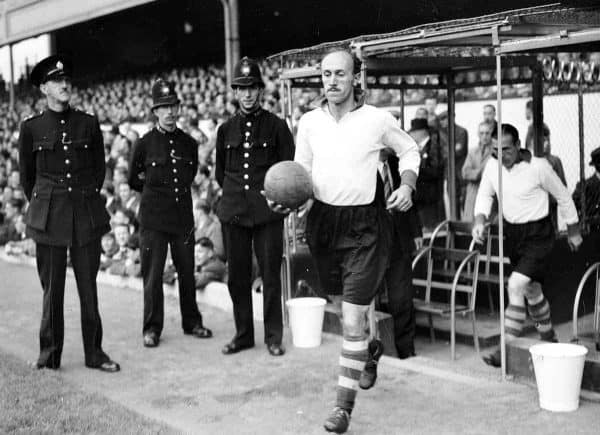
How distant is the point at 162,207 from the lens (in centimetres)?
780

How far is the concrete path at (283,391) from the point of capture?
5.50 m

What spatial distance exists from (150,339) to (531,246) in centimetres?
321

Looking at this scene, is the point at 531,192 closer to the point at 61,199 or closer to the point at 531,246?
the point at 531,246

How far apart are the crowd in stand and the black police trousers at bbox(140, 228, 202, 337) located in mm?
1666

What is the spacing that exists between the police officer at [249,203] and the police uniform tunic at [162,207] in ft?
1.67

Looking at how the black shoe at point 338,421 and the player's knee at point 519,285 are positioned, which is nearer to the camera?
the black shoe at point 338,421

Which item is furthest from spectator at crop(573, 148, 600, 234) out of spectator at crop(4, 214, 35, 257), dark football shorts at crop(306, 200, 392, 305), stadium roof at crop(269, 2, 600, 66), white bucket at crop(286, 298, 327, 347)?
spectator at crop(4, 214, 35, 257)

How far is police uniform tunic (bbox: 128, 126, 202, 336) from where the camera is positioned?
25.5 ft

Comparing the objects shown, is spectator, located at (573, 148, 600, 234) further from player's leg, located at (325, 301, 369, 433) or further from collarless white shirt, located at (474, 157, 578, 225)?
player's leg, located at (325, 301, 369, 433)

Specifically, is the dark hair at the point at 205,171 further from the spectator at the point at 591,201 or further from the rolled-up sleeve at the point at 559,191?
the rolled-up sleeve at the point at 559,191

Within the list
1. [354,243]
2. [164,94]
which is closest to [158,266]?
[164,94]

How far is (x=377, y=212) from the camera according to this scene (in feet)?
18.2

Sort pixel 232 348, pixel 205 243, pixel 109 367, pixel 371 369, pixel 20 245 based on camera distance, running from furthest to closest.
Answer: pixel 20 245 → pixel 205 243 → pixel 232 348 → pixel 109 367 → pixel 371 369

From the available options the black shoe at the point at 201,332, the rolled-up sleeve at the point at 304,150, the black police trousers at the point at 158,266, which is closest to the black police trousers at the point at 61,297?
the black police trousers at the point at 158,266
